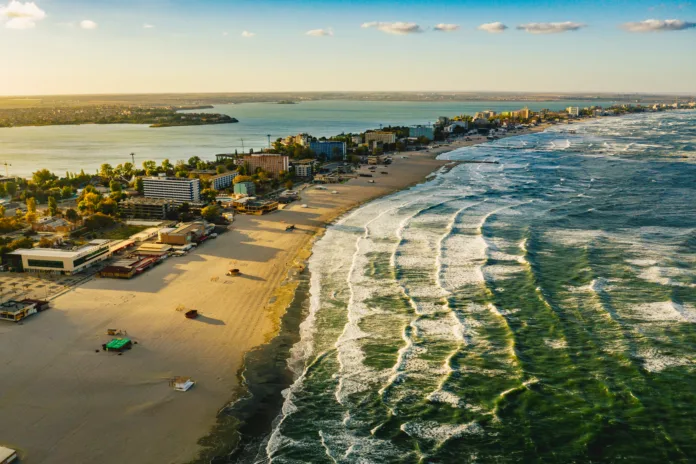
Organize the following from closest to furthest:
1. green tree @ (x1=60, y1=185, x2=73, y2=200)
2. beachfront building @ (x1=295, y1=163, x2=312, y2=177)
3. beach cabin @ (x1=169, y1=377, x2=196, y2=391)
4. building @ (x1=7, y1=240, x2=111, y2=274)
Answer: beach cabin @ (x1=169, y1=377, x2=196, y2=391) → building @ (x1=7, y1=240, x2=111, y2=274) → green tree @ (x1=60, y1=185, x2=73, y2=200) → beachfront building @ (x1=295, y1=163, x2=312, y2=177)

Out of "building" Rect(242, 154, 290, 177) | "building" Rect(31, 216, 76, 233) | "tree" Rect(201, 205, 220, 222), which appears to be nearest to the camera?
"building" Rect(31, 216, 76, 233)

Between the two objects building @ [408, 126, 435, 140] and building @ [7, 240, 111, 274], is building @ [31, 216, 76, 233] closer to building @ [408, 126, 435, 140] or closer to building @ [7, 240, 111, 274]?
building @ [7, 240, 111, 274]

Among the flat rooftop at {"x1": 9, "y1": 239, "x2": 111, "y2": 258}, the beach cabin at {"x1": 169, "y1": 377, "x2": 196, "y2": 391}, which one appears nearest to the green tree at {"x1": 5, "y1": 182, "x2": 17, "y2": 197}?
the flat rooftop at {"x1": 9, "y1": 239, "x2": 111, "y2": 258}

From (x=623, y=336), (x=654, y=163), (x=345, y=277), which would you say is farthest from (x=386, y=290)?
(x=654, y=163)

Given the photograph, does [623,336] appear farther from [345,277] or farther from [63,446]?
[63,446]

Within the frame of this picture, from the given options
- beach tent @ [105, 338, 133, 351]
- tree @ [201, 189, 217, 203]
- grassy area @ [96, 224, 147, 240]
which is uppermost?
tree @ [201, 189, 217, 203]

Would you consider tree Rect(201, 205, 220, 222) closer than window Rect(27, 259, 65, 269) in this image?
No

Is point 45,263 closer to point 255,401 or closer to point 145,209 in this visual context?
point 145,209
